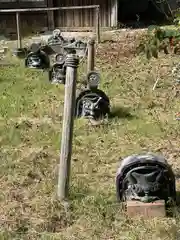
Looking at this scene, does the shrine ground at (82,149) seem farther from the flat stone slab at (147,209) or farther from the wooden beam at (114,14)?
the wooden beam at (114,14)

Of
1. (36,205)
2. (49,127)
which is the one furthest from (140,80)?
(36,205)

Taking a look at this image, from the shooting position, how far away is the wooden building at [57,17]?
1764cm

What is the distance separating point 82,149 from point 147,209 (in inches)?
85.1

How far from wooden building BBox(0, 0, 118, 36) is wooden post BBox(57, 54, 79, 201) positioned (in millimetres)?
12996

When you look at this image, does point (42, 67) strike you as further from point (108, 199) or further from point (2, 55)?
point (108, 199)

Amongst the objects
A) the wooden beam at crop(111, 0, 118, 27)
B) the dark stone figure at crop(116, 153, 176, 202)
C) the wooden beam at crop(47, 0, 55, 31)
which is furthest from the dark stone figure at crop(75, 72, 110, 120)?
the wooden beam at crop(47, 0, 55, 31)

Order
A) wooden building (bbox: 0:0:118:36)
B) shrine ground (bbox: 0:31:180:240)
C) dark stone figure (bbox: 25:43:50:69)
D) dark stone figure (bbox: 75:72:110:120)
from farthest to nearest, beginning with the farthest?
wooden building (bbox: 0:0:118:36)
dark stone figure (bbox: 25:43:50:69)
dark stone figure (bbox: 75:72:110:120)
shrine ground (bbox: 0:31:180:240)

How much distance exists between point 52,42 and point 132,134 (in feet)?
23.1

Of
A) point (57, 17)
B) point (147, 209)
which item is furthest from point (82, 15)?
point (147, 209)

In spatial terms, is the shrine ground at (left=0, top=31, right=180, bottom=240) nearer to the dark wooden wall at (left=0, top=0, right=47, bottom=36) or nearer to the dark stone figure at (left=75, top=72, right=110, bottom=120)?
the dark stone figure at (left=75, top=72, right=110, bottom=120)

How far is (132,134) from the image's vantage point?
288 inches

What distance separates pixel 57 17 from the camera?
1805 centimetres

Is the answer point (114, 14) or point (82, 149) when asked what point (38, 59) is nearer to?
point (82, 149)

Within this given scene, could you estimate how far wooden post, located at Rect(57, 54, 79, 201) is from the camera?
15.9ft
